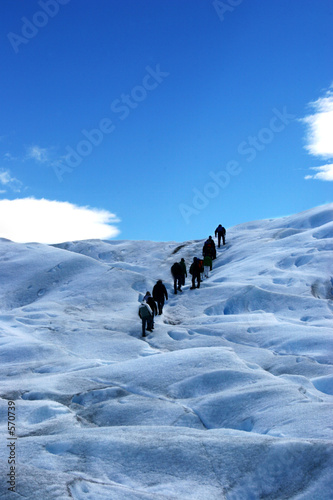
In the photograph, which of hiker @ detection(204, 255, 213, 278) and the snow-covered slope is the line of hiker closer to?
hiker @ detection(204, 255, 213, 278)

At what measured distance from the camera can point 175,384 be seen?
927 cm

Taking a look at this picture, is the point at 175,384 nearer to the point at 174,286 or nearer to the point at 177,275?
the point at 177,275

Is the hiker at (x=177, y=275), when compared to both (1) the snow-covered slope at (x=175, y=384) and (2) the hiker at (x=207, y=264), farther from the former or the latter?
(2) the hiker at (x=207, y=264)

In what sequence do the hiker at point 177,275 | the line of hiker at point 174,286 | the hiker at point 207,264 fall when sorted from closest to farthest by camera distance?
the line of hiker at point 174,286 < the hiker at point 177,275 < the hiker at point 207,264

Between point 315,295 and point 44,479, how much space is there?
15.1 m

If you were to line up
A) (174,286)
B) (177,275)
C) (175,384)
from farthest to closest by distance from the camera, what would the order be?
(174,286), (177,275), (175,384)

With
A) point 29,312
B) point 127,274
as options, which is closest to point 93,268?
point 127,274

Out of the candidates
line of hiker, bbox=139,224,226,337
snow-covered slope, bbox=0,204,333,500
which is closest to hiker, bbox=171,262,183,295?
line of hiker, bbox=139,224,226,337

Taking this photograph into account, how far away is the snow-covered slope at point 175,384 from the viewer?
5070 mm

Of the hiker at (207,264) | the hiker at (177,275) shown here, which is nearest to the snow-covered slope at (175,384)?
the hiker at (177,275)

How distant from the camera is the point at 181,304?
1930cm

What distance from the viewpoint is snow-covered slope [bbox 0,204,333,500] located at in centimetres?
507

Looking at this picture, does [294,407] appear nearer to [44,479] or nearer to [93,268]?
[44,479]

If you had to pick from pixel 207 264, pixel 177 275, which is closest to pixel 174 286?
pixel 177 275
